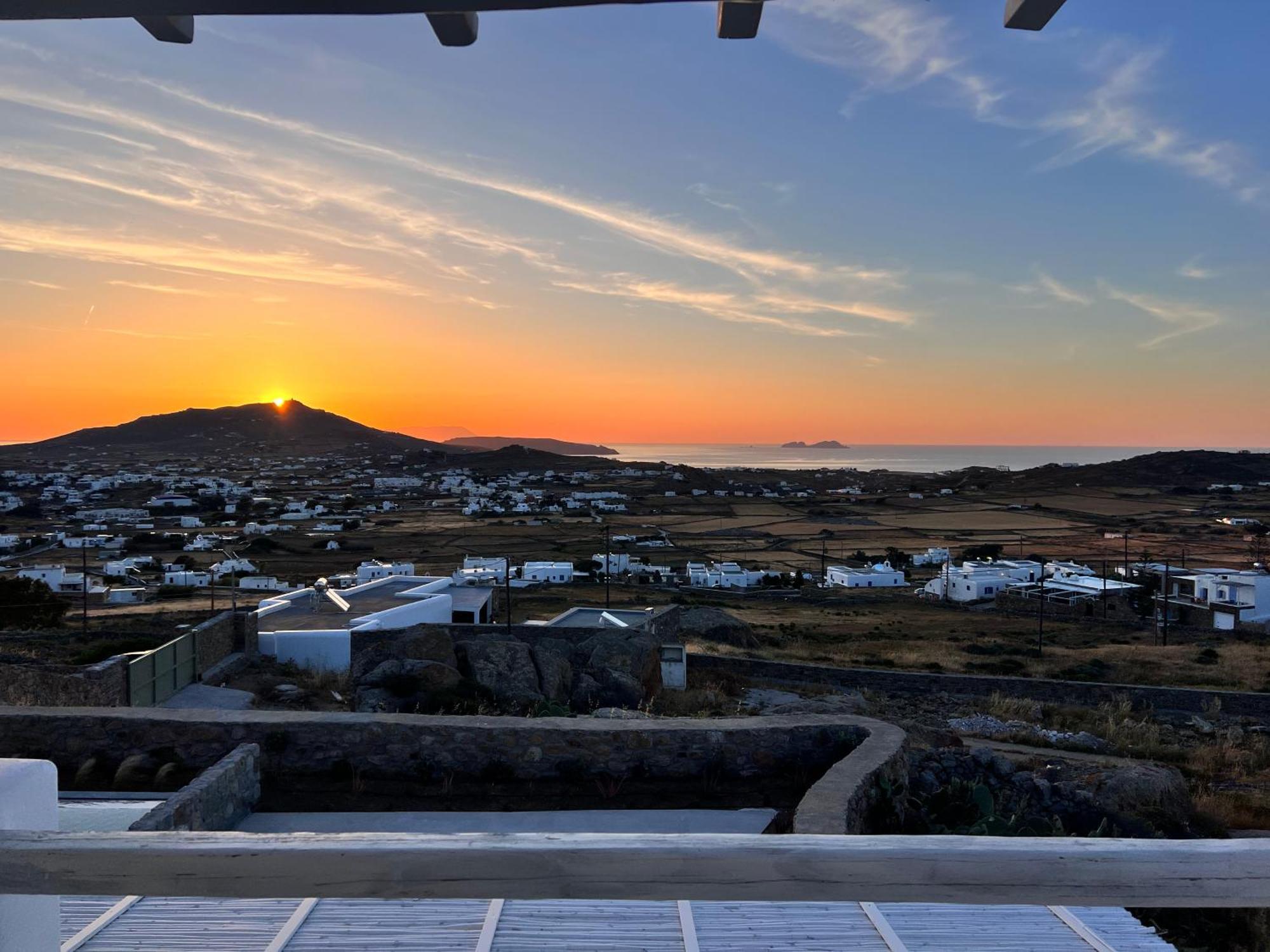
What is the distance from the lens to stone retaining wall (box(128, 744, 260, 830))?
4.87 m

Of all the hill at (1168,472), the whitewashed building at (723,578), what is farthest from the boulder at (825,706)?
the hill at (1168,472)

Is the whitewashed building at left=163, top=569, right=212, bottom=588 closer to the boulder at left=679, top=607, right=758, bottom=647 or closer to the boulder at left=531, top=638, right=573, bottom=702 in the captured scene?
the boulder at left=679, top=607, right=758, bottom=647

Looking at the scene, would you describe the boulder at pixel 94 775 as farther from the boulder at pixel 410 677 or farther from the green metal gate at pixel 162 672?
the green metal gate at pixel 162 672

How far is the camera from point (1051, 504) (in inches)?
4476

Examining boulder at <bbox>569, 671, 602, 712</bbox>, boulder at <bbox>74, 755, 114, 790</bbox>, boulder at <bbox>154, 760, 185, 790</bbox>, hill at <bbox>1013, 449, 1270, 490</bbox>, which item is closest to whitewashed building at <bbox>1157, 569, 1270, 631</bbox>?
boulder at <bbox>569, 671, 602, 712</bbox>

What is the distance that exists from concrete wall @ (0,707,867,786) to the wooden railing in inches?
205

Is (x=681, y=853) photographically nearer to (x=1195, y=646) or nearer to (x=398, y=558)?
(x=1195, y=646)

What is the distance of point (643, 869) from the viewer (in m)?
1.61

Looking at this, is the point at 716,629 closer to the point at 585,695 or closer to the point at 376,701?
the point at 585,695

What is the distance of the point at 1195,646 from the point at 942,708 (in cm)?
2159

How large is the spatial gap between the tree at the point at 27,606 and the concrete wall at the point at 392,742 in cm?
2628

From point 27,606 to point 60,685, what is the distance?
2431 cm

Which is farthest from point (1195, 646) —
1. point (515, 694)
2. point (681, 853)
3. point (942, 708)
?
point (681, 853)

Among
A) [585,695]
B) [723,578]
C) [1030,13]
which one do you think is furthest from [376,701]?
[723,578]
